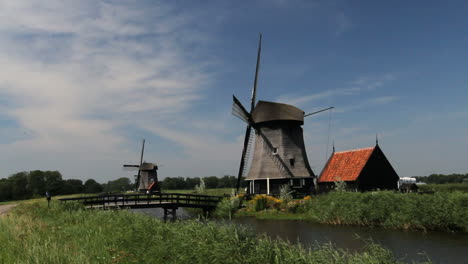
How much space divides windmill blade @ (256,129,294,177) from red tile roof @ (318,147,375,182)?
330 cm

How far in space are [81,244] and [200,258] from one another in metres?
3.66

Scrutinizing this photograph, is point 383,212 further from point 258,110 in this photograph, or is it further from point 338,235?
point 258,110

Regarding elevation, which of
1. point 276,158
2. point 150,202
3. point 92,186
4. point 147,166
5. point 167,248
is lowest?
point 92,186

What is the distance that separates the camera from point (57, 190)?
228 feet

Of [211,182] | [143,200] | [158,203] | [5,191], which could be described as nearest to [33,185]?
[5,191]

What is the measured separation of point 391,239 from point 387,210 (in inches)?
137

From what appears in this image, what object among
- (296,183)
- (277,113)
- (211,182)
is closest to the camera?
(296,183)

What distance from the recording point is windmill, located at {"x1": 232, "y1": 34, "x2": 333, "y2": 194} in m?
27.6

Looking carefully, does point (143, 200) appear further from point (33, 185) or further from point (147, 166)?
point (33, 185)

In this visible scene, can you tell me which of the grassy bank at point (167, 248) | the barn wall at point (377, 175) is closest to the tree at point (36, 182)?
the barn wall at point (377, 175)

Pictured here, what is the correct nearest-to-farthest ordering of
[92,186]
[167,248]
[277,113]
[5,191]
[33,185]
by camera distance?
[167,248], [277,113], [5,191], [33,185], [92,186]

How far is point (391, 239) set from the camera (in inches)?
530

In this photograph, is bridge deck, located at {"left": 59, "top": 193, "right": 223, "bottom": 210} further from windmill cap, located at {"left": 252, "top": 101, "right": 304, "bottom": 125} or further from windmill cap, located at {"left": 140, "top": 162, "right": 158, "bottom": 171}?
windmill cap, located at {"left": 140, "top": 162, "right": 158, "bottom": 171}

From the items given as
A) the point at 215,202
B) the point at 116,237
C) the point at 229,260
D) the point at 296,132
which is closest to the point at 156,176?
the point at 215,202
